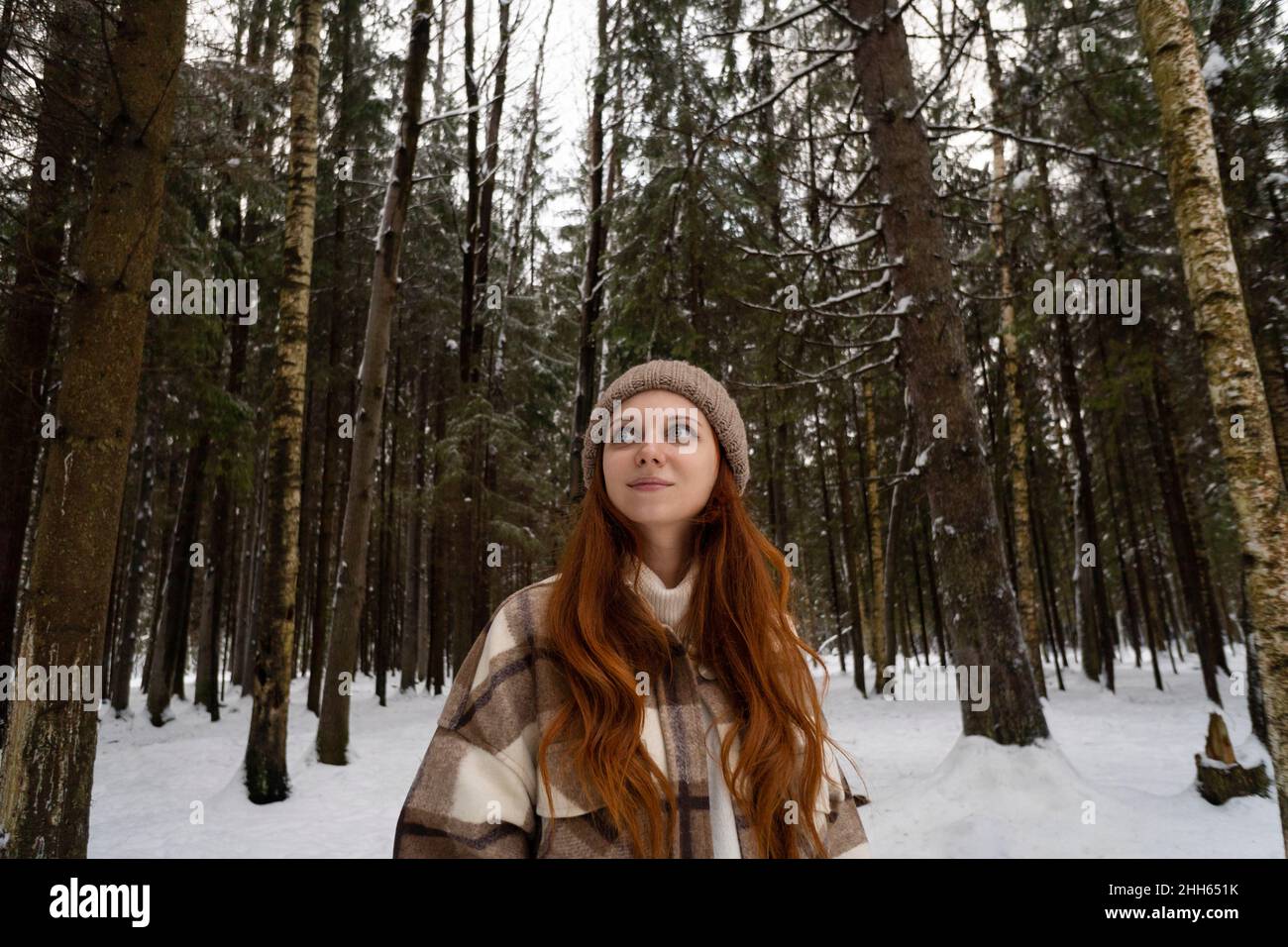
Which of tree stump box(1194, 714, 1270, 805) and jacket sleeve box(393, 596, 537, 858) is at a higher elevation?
jacket sleeve box(393, 596, 537, 858)

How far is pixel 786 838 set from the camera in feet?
5.31

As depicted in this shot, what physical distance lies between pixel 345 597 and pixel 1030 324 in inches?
399

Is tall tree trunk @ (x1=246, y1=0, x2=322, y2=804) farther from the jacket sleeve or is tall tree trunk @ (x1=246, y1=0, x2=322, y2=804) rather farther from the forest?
the jacket sleeve

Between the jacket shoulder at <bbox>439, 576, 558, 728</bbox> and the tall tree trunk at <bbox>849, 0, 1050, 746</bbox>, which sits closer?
the jacket shoulder at <bbox>439, 576, 558, 728</bbox>

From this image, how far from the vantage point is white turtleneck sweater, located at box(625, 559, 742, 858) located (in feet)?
5.07

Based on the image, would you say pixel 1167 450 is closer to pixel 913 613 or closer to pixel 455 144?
pixel 455 144

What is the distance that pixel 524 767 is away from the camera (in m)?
1.50

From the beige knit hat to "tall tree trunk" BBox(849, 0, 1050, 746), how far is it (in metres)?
5.33

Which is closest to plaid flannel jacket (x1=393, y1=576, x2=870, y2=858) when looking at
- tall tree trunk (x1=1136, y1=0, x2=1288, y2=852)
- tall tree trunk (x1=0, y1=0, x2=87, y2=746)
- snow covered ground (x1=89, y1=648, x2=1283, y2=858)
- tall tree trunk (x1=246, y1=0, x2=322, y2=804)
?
tall tree trunk (x1=1136, y1=0, x2=1288, y2=852)

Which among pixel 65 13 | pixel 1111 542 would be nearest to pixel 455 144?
pixel 65 13

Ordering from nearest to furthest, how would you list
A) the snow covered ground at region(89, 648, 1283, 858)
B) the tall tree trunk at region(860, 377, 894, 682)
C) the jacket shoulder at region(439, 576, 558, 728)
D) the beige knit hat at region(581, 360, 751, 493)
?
the jacket shoulder at region(439, 576, 558, 728) < the beige knit hat at region(581, 360, 751, 493) < the snow covered ground at region(89, 648, 1283, 858) < the tall tree trunk at region(860, 377, 894, 682)

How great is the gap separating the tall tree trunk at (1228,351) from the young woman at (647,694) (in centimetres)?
341

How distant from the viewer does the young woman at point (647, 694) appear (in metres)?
1.44

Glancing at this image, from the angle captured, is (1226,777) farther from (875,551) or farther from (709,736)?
(875,551)
